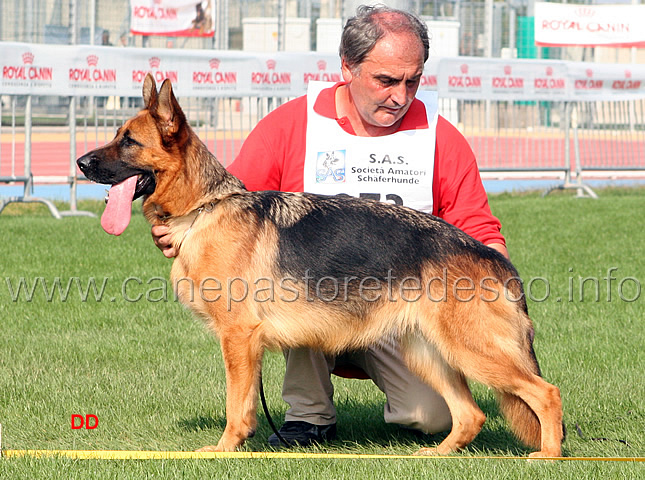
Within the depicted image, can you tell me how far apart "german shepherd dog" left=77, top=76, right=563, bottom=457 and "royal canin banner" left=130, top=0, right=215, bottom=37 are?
12.4 metres

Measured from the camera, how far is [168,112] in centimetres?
381

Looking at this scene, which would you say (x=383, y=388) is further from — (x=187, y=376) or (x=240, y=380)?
(x=187, y=376)

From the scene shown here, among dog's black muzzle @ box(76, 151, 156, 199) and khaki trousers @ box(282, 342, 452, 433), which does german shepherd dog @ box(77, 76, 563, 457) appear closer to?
dog's black muzzle @ box(76, 151, 156, 199)

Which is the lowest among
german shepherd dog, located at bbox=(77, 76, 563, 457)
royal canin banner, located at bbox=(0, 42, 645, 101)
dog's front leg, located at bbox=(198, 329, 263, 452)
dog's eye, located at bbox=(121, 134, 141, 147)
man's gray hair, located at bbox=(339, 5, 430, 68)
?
dog's front leg, located at bbox=(198, 329, 263, 452)

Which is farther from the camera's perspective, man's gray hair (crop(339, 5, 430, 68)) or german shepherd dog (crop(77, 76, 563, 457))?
man's gray hair (crop(339, 5, 430, 68))

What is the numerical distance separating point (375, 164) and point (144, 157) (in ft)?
4.26

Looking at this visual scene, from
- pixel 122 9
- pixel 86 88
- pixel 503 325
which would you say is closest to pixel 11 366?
pixel 503 325

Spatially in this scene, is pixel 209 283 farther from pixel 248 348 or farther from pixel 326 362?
pixel 326 362

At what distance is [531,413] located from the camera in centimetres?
393

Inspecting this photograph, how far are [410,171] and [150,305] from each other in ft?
11.3

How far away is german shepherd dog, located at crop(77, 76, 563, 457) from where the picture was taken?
12.5ft

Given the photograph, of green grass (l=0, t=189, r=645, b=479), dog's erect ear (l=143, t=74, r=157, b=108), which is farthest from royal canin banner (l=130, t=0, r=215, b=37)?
dog's erect ear (l=143, t=74, r=157, b=108)

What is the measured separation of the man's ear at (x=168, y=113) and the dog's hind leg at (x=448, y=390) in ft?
5.03

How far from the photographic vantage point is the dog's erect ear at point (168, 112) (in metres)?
3.76
